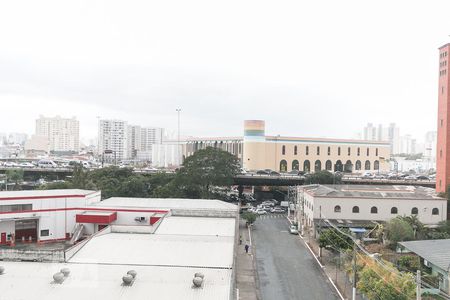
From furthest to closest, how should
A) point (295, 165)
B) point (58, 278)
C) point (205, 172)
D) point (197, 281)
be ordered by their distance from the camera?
1. point (295, 165)
2. point (205, 172)
3. point (58, 278)
4. point (197, 281)

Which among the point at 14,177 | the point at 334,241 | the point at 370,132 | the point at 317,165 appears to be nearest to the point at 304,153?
the point at 317,165

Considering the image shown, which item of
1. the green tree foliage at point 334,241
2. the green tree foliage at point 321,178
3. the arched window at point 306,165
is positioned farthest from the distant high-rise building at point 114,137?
the green tree foliage at point 334,241

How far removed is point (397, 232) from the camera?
25.2 m

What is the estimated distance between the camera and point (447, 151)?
37344 millimetres

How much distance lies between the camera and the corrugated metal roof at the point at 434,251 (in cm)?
1867

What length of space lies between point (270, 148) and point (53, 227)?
45.3 metres

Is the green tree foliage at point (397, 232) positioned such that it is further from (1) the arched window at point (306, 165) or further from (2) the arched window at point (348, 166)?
(2) the arched window at point (348, 166)

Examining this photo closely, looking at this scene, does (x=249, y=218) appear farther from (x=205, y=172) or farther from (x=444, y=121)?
(x=444, y=121)

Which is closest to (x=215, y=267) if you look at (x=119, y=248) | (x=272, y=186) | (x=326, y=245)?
(x=119, y=248)

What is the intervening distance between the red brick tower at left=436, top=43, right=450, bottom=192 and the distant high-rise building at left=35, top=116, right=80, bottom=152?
17631 cm

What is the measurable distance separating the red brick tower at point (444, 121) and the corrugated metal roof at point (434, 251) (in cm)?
1729

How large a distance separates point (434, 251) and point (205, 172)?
25882mm

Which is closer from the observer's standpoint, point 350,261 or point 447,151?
point 350,261

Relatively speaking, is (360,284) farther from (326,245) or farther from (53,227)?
(53,227)
